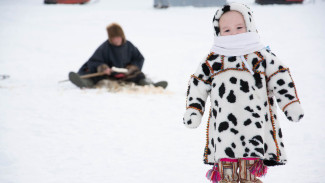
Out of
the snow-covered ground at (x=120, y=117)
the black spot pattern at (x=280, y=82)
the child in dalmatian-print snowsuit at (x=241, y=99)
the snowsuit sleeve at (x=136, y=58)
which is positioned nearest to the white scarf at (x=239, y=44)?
the child in dalmatian-print snowsuit at (x=241, y=99)

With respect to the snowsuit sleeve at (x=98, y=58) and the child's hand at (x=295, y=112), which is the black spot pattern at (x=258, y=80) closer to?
the child's hand at (x=295, y=112)

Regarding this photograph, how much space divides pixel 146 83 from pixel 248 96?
445 cm

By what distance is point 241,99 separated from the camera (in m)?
2.23

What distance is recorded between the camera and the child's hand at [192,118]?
230 cm

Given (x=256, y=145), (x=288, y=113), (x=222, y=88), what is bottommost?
(x=256, y=145)

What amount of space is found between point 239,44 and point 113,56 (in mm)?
4354

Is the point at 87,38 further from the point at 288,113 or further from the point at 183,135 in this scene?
the point at 288,113

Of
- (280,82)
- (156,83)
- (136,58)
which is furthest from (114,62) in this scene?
(280,82)

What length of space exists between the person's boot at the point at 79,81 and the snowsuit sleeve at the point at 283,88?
14.5 feet

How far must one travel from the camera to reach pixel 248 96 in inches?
87.5

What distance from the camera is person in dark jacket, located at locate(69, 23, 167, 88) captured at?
6.30 metres

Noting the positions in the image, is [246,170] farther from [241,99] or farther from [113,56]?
[113,56]

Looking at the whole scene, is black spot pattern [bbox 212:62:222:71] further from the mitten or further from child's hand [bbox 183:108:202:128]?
the mitten

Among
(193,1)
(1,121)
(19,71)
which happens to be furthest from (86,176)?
(193,1)
